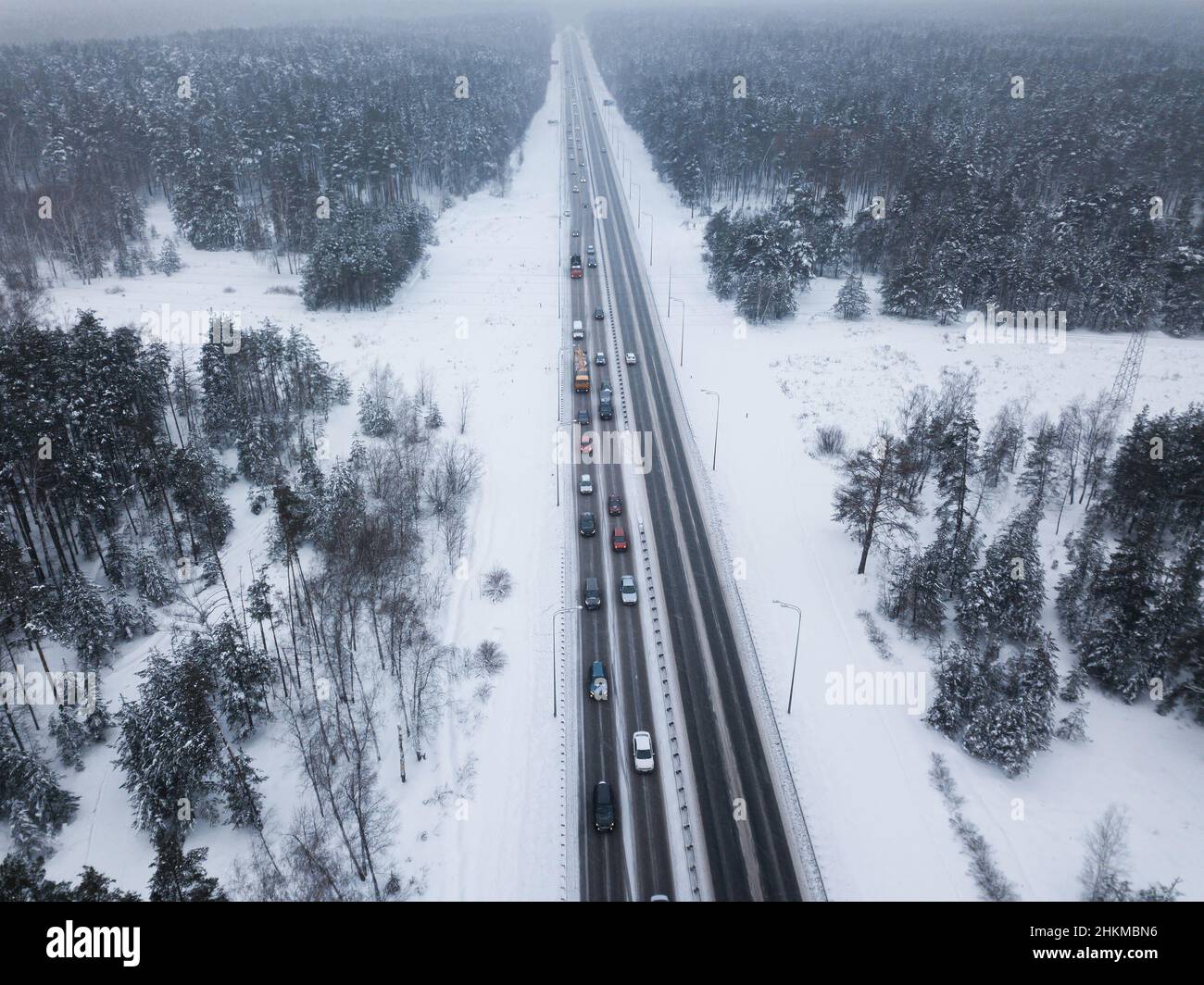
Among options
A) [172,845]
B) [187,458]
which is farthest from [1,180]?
[172,845]

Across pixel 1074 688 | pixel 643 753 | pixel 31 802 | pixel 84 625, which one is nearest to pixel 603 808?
pixel 643 753

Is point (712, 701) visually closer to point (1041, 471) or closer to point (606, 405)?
point (606, 405)

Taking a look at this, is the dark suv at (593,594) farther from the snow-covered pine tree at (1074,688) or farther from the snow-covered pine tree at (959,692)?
the snow-covered pine tree at (1074,688)

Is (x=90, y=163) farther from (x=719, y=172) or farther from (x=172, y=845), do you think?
(x=172, y=845)

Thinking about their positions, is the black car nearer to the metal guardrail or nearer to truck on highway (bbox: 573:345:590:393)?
the metal guardrail

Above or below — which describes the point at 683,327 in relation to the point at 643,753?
above

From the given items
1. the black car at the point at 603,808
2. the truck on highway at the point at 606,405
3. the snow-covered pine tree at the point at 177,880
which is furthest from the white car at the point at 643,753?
the truck on highway at the point at 606,405
